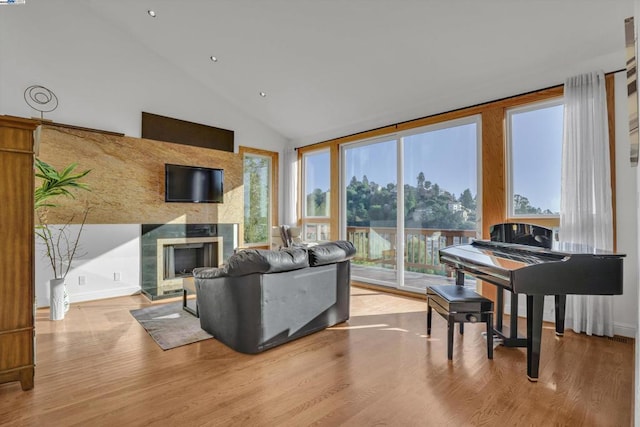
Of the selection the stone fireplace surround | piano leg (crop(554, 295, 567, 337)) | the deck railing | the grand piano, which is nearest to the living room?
the stone fireplace surround

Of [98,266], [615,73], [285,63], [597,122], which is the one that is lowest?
[98,266]

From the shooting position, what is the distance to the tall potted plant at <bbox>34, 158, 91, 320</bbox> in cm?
355

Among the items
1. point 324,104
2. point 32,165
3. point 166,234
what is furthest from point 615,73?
point 166,234

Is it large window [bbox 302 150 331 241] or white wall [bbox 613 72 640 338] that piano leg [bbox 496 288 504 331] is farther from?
large window [bbox 302 150 331 241]

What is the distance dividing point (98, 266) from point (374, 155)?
176 inches

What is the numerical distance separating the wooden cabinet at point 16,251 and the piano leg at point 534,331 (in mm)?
3388

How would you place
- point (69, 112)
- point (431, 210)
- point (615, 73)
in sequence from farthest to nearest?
point (431, 210) < point (69, 112) < point (615, 73)

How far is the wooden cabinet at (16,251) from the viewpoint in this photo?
2.04 metres

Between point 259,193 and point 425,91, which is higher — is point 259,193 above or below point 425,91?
below

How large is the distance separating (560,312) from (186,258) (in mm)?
4979

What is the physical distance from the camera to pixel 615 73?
3.13 m

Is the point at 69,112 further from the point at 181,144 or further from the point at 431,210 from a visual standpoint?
the point at 431,210

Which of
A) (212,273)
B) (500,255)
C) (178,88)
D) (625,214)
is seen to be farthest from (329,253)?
(178,88)

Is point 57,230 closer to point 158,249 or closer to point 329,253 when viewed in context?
point 158,249
